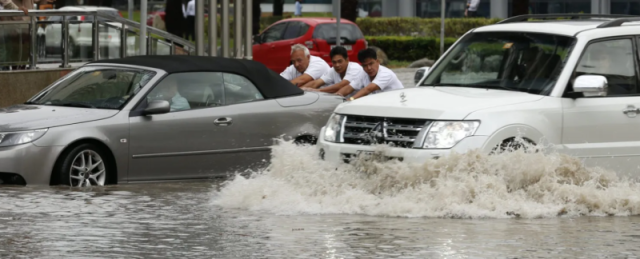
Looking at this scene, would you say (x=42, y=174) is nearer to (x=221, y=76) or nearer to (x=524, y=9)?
(x=221, y=76)

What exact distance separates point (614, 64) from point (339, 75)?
5333 mm

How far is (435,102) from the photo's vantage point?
1019 cm

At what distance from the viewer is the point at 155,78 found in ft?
41.0

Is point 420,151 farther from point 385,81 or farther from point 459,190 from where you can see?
point 385,81

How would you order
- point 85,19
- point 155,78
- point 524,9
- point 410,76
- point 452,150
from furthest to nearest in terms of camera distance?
point 524,9
point 410,76
point 85,19
point 155,78
point 452,150

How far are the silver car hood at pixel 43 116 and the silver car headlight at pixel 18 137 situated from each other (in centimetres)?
4

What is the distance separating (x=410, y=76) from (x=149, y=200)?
871 inches

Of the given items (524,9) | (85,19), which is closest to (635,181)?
(85,19)

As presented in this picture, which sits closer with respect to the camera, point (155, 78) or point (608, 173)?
point (608, 173)

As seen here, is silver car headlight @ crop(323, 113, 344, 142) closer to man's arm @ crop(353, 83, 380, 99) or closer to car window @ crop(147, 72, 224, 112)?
car window @ crop(147, 72, 224, 112)

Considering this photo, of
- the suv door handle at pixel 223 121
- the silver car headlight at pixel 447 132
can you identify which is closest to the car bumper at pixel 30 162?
the suv door handle at pixel 223 121

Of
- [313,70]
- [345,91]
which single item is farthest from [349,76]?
[313,70]

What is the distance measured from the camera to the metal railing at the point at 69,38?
18.6 meters

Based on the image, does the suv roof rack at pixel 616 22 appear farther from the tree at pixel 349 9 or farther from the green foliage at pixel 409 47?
the tree at pixel 349 9
